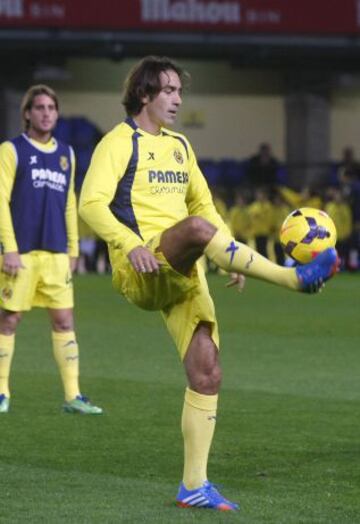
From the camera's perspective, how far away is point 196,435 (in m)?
6.51

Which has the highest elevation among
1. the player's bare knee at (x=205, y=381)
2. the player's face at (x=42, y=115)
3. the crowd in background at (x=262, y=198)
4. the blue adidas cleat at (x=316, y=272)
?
the player's face at (x=42, y=115)

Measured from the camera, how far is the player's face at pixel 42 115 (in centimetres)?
939

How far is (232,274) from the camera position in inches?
266

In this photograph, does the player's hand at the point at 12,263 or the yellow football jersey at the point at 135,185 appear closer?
the yellow football jersey at the point at 135,185

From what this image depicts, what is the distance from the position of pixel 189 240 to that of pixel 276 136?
90.1 feet

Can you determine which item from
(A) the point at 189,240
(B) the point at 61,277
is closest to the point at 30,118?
(B) the point at 61,277

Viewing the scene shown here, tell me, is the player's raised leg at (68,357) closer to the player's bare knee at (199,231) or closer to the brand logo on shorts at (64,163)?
the brand logo on shorts at (64,163)

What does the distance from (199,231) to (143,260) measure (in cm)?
28

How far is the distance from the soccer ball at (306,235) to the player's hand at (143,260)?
23.4 inches

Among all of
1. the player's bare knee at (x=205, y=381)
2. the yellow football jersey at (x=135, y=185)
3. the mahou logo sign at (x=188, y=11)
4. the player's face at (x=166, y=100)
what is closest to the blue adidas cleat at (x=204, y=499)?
the player's bare knee at (x=205, y=381)

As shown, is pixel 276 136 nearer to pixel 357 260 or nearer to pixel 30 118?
pixel 357 260

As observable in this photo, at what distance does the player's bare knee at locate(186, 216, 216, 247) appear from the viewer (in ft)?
19.9

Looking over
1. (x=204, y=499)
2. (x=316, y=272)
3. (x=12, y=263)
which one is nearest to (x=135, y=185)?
(x=316, y=272)

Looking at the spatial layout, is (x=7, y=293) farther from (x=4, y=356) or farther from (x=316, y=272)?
(x=316, y=272)
